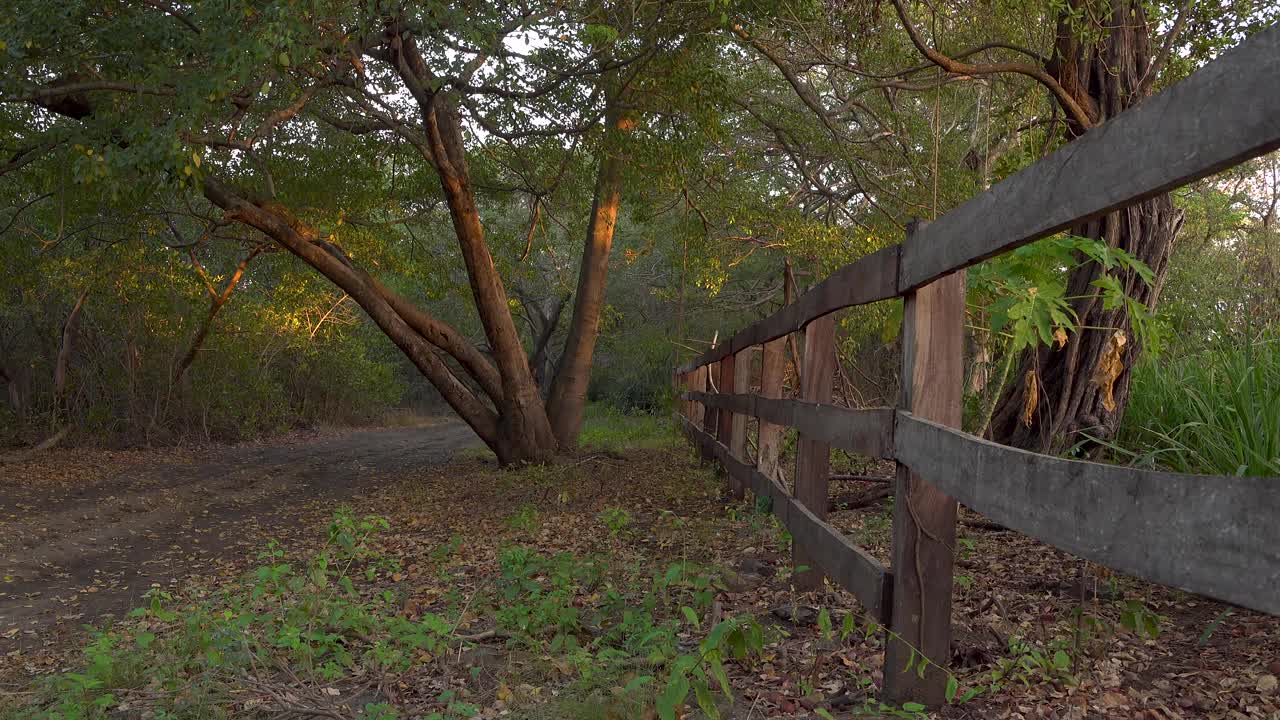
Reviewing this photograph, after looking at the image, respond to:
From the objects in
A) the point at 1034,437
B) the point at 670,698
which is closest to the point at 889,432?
the point at 670,698

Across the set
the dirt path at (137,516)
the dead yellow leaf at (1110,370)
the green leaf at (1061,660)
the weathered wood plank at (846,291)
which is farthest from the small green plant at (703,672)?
the dirt path at (137,516)

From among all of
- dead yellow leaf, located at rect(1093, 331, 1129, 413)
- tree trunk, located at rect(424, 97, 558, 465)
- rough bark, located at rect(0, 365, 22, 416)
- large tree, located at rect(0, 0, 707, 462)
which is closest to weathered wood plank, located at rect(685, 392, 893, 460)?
dead yellow leaf, located at rect(1093, 331, 1129, 413)

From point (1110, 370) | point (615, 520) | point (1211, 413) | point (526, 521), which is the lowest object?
point (526, 521)

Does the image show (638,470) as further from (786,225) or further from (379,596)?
(379,596)

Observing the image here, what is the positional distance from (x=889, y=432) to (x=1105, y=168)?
58.5 inches

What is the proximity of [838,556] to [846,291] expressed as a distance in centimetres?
101

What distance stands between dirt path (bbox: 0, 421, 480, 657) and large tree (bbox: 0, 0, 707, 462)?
2.53m

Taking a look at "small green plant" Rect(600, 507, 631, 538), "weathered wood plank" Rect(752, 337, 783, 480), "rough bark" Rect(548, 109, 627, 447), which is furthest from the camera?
"rough bark" Rect(548, 109, 627, 447)

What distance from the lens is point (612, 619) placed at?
465 cm

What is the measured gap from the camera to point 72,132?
8.41m

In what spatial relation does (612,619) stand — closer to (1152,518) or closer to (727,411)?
(1152,518)

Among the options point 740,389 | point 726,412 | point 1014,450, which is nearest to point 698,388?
point 726,412

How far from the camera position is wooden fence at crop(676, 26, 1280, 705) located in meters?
1.34

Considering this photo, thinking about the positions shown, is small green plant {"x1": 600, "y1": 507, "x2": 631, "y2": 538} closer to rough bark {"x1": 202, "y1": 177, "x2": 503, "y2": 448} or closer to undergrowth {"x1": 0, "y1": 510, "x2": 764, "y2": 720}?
undergrowth {"x1": 0, "y1": 510, "x2": 764, "y2": 720}
